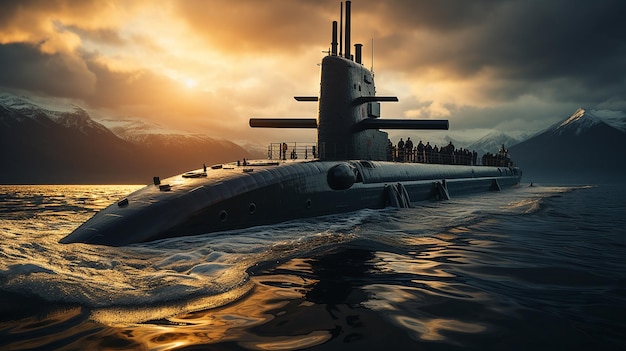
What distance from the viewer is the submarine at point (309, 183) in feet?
38.2

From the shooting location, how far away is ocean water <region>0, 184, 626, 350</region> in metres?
4.51

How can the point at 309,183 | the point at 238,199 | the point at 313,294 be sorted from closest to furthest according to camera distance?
the point at 313,294 → the point at 238,199 → the point at 309,183

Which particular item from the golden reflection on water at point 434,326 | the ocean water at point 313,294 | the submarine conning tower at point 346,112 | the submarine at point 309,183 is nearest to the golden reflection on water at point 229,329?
the ocean water at point 313,294

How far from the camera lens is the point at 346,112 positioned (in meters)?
22.1

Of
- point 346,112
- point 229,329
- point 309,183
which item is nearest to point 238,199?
point 309,183

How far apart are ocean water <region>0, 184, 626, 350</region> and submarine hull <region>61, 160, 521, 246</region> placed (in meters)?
0.78

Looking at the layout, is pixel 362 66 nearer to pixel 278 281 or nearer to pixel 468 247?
pixel 468 247

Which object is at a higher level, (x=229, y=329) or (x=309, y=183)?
(x=309, y=183)

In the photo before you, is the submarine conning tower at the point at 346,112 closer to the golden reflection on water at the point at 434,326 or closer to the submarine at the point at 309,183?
→ the submarine at the point at 309,183

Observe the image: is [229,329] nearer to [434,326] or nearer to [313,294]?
[313,294]

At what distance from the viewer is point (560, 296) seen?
20.2ft

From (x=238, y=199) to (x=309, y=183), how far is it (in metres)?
4.18

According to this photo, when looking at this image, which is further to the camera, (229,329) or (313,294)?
(313,294)

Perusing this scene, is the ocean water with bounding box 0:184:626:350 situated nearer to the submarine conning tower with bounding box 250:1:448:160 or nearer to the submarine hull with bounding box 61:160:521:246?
the submarine hull with bounding box 61:160:521:246
